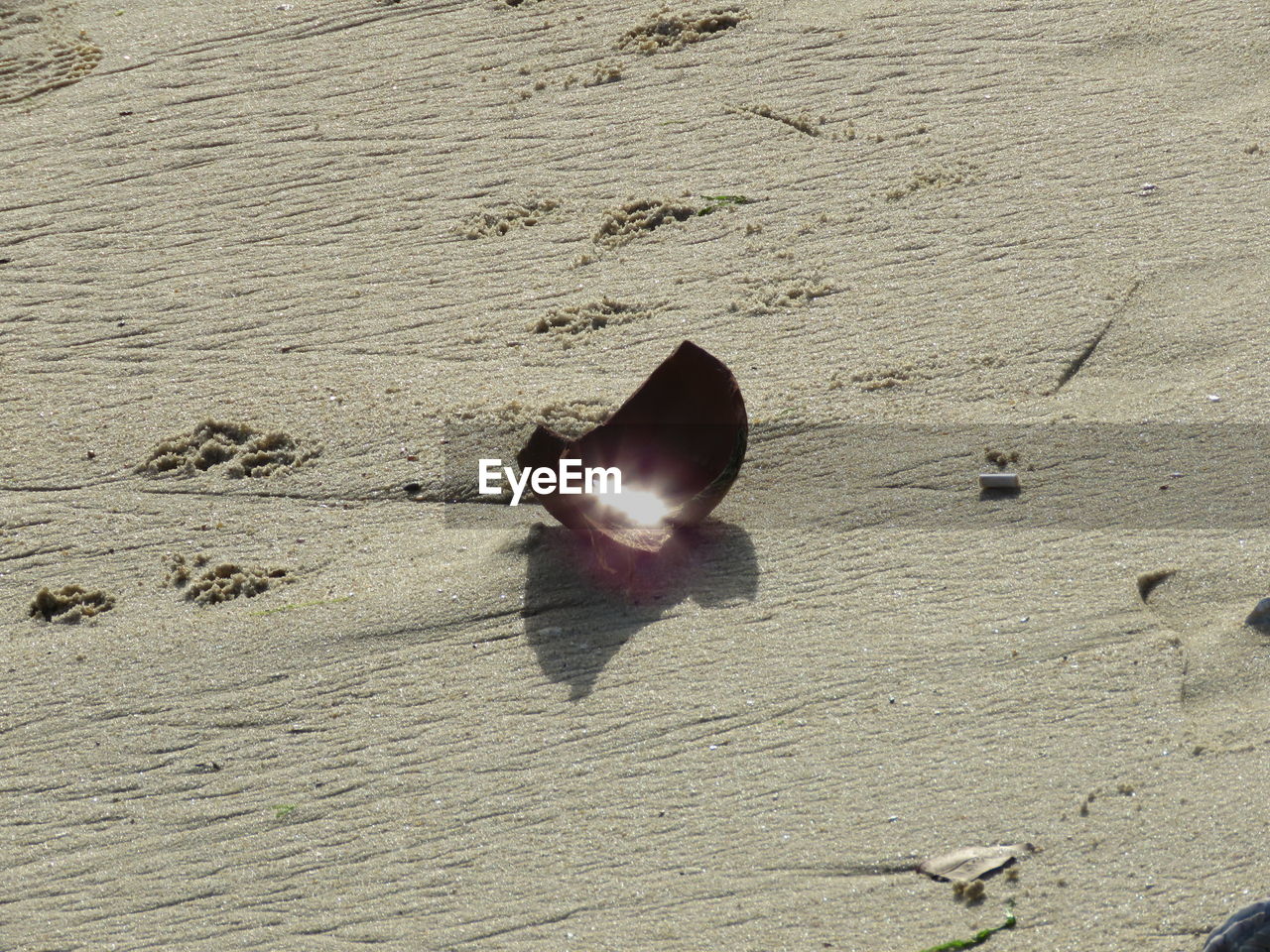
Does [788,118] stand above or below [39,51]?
below

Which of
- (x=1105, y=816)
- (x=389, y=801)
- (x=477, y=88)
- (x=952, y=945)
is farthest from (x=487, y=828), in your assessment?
(x=477, y=88)

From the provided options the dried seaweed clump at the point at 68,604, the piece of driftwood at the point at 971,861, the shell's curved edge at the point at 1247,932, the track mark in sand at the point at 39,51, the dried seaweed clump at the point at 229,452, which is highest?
the track mark in sand at the point at 39,51

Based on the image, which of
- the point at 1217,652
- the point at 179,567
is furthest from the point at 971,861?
the point at 179,567

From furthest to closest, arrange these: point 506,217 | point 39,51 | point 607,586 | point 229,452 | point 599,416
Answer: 1. point 39,51
2. point 506,217
3. point 229,452
4. point 599,416
5. point 607,586

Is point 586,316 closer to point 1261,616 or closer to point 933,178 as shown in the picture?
point 933,178

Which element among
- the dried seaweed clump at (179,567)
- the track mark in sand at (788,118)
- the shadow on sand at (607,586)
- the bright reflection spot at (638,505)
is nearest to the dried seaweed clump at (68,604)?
the dried seaweed clump at (179,567)

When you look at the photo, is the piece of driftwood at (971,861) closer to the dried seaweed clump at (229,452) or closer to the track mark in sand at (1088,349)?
the track mark in sand at (1088,349)

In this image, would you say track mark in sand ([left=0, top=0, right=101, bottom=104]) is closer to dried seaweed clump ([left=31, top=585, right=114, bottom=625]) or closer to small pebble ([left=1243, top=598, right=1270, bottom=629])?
dried seaweed clump ([left=31, top=585, right=114, bottom=625])
